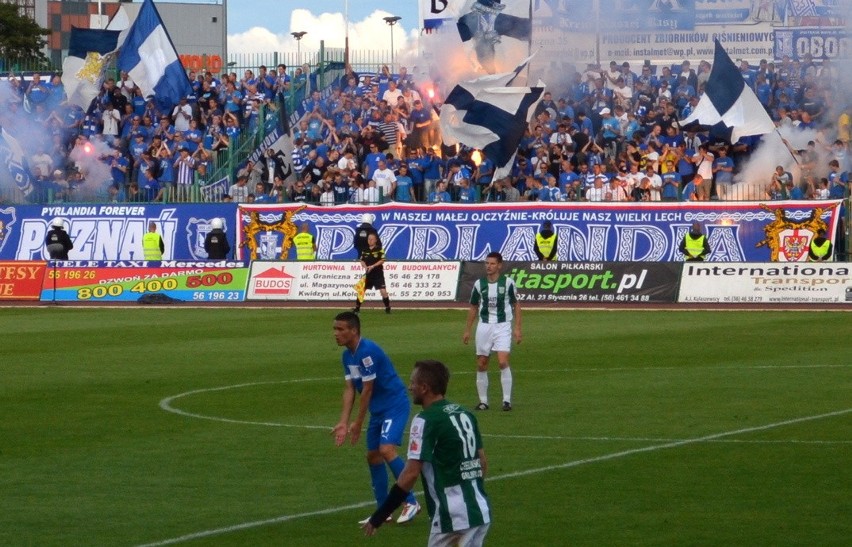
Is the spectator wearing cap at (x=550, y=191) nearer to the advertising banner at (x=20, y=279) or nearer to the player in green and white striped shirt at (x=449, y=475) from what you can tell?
the advertising banner at (x=20, y=279)

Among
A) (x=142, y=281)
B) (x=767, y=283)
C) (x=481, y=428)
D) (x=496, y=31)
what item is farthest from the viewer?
(x=496, y=31)

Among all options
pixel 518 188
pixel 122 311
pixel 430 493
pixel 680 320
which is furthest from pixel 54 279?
pixel 430 493

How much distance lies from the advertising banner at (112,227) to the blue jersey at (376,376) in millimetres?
31520

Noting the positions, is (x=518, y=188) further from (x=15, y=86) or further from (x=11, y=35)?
(x=11, y=35)

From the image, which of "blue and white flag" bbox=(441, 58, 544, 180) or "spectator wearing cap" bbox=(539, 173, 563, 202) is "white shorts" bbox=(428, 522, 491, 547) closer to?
"spectator wearing cap" bbox=(539, 173, 563, 202)

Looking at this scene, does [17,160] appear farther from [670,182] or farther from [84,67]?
[670,182]

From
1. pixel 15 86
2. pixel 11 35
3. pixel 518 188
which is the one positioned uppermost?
pixel 11 35

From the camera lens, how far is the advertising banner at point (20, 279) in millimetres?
40594

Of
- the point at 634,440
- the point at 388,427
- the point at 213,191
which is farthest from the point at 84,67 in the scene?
the point at 388,427

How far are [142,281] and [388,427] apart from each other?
28830 millimetres

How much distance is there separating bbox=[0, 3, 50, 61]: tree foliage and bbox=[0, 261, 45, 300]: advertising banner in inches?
1656

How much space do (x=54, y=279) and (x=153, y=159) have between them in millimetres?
6427

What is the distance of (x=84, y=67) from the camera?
47.7 meters

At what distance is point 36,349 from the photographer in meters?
26.9
